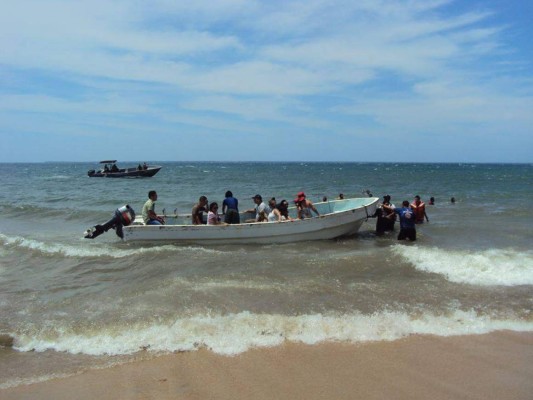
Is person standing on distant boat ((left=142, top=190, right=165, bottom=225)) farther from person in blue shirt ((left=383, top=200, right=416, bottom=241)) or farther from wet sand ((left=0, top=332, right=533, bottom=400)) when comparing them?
wet sand ((left=0, top=332, right=533, bottom=400))

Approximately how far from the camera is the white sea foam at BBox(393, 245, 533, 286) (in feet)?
28.3

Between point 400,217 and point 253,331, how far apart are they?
8.50m

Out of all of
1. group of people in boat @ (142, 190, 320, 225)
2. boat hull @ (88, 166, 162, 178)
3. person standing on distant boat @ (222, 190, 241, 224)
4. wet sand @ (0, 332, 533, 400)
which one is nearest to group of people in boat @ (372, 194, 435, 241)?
group of people in boat @ (142, 190, 320, 225)

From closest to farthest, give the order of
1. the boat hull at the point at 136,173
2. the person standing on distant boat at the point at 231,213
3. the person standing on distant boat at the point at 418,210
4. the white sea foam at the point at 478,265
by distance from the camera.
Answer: the white sea foam at the point at 478,265 → the person standing on distant boat at the point at 231,213 → the person standing on distant boat at the point at 418,210 → the boat hull at the point at 136,173

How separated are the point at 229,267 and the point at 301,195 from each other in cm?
430

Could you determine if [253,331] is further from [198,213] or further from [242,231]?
[198,213]

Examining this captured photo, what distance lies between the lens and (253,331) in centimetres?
614

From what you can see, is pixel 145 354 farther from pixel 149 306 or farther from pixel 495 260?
pixel 495 260

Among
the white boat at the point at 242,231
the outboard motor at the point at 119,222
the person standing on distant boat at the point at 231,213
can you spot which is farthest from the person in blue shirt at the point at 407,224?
the outboard motor at the point at 119,222

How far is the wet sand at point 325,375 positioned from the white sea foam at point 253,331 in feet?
0.80

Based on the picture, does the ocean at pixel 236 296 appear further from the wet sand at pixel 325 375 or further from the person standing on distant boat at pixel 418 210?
the person standing on distant boat at pixel 418 210

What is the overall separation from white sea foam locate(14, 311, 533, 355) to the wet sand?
0.80 ft

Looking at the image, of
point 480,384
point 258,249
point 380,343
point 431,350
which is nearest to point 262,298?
point 380,343

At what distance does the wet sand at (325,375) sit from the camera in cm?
457
